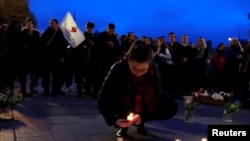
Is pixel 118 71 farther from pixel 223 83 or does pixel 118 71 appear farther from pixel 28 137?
pixel 223 83

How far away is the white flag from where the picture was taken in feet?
38.1

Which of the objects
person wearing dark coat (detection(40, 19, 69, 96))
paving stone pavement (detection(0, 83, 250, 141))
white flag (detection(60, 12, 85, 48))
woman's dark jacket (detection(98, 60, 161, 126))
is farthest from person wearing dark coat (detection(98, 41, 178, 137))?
A: white flag (detection(60, 12, 85, 48))

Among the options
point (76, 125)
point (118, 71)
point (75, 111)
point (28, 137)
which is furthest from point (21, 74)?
point (118, 71)

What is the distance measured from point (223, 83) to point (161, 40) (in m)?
2.45

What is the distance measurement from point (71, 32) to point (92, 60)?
1116 millimetres

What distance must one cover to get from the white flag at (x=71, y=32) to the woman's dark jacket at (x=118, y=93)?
627 centimetres

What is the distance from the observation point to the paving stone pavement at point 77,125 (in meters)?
6.00

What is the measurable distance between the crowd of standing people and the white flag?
17 cm

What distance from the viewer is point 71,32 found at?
1180 cm

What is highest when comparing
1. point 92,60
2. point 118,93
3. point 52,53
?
point 52,53

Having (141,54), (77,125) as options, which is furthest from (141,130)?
(141,54)

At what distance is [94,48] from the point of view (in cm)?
1119

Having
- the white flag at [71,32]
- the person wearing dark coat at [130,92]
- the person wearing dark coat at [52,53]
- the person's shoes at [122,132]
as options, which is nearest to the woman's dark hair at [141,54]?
the person wearing dark coat at [130,92]

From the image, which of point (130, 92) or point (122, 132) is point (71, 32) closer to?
point (122, 132)
